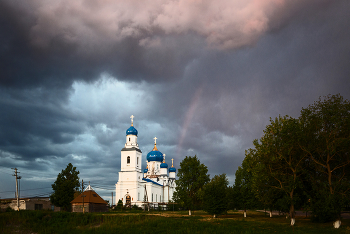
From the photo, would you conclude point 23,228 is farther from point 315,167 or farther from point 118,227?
point 315,167

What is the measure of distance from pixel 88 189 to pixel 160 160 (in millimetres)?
41761

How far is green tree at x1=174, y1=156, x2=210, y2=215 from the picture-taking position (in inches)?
2060

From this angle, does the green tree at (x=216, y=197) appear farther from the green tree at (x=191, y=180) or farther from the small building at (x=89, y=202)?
the small building at (x=89, y=202)

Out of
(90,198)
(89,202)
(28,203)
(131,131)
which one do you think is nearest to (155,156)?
(131,131)

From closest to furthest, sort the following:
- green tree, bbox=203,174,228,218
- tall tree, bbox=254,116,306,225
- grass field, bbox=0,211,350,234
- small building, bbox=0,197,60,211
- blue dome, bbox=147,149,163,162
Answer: grass field, bbox=0,211,350,234
tall tree, bbox=254,116,306,225
green tree, bbox=203,174,228,218
small building, bbox=0,197,60,211
blue dome, bbox=147,149,163,162

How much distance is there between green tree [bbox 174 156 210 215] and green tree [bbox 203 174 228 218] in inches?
206

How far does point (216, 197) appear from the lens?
45656 millimetres

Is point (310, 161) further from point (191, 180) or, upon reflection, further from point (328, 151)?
point (191, 180)

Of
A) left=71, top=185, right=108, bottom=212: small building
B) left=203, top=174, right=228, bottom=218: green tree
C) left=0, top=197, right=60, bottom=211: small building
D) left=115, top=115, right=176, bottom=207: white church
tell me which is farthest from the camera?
left=115, top=115, right=176, bottom=207: white church

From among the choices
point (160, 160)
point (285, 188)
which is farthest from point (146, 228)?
point (160, 160)

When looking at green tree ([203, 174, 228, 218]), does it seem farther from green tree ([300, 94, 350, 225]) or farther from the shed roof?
the shed roof

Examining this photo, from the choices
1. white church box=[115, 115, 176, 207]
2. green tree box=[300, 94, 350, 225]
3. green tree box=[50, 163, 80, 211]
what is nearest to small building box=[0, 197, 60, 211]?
green tree box=[50, 163, 80, 211]

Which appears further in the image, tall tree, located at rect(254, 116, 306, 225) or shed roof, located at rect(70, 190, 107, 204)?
shed roof, located at rect(70, 190, 107, 204)

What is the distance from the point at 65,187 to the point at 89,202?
211 inches
